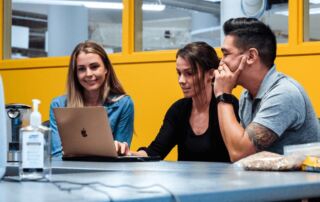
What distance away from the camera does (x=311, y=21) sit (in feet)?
13.1

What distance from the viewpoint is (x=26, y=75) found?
5.34 meters

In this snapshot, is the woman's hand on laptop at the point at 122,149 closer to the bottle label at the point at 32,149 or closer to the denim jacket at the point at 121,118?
the denim jacket at the point at 121,118

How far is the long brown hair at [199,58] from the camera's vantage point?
11.6 ft

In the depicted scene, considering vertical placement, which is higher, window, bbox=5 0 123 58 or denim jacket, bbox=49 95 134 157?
window, bbox=5 0 123 58

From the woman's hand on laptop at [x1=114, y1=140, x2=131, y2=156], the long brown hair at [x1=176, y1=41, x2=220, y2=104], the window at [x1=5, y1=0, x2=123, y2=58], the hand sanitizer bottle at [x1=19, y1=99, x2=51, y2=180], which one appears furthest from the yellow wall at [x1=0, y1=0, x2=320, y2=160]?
the hand sanitizer bottle at [x1=19, y1=99, x2=51, y2=180]

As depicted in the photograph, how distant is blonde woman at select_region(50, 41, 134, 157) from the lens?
3.64 metres

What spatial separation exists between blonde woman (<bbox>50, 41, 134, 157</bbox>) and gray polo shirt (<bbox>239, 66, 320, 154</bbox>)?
3.47 ft

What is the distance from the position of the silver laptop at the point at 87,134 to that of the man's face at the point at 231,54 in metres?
0.59

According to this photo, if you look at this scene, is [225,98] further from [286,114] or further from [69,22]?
[69,22]

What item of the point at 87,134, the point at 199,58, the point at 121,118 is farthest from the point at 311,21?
the point at 87,134

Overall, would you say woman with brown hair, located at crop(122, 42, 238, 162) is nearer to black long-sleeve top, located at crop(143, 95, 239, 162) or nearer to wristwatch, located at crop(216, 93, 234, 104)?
black long-sleeve top, located at crop(143, 95, 239, 162)

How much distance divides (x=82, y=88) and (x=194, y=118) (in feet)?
2.32

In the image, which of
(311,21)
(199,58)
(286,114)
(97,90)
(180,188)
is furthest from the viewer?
(311,21)

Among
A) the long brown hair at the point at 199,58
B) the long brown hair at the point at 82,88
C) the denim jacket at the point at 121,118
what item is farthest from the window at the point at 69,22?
the long brown hair at the point at 199,58
